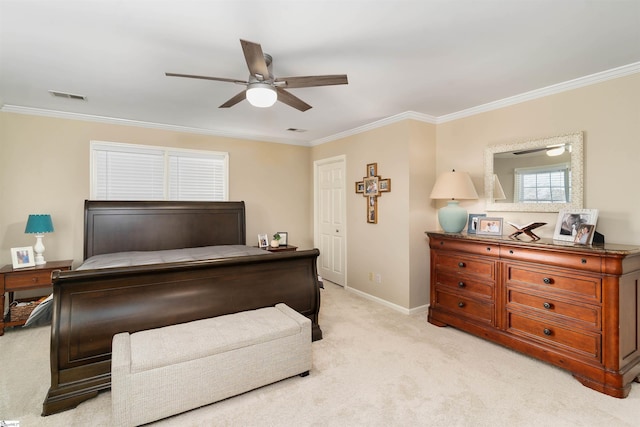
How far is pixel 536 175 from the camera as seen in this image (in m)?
3.12

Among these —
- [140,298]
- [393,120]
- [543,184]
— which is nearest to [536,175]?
[543,184]

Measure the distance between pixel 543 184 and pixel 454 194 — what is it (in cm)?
82

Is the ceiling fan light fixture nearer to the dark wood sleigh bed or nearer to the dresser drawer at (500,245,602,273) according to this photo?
the dark wood sleigh bed

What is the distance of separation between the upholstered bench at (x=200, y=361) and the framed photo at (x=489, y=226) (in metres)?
2.14

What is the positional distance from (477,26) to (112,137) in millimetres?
4381

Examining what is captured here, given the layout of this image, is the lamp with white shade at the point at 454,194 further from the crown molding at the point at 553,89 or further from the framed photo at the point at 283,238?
the framed photo at the point at 283,238

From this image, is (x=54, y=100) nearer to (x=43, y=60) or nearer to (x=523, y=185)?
(x=43, y=60)

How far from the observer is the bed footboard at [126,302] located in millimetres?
2088

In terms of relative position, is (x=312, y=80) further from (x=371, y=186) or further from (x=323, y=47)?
(x=371, y=186)

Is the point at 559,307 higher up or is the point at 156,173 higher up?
the point at 156,173

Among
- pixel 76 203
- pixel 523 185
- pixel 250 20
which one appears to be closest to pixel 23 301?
pixel 76 203

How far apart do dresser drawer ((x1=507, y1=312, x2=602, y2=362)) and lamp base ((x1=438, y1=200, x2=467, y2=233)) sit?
1035mm

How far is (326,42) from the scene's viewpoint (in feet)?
7.15

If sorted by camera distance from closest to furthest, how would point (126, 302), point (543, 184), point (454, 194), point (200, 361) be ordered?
point (200, 361), point (126, 302), point (543, 184), point (454, 194)
